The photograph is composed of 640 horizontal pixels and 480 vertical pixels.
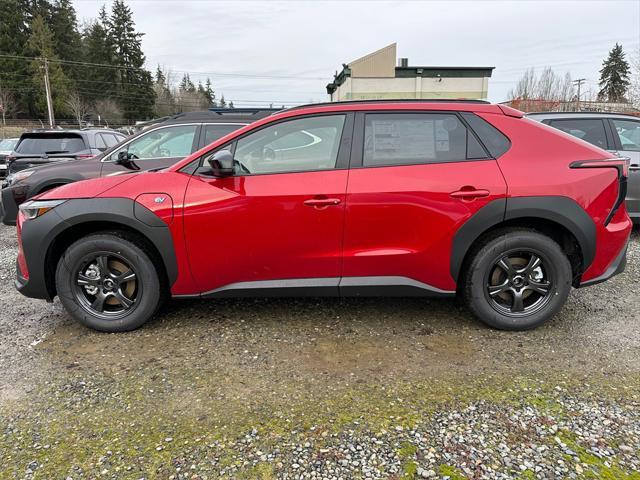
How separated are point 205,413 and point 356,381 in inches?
36.9

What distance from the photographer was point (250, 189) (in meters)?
3.22

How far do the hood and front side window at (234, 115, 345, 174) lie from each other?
96 cm

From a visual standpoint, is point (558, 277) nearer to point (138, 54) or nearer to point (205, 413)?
point (205, 413)

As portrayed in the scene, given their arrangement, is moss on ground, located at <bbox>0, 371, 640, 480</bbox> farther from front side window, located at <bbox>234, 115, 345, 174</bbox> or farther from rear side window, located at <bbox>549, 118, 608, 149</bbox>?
rear side window, located at <bbox>549, 118, 608, 149</bbox>

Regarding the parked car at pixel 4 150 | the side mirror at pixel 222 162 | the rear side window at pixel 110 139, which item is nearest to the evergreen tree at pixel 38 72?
the parked car at pixel 4 150

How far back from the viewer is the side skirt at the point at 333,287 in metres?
3.34

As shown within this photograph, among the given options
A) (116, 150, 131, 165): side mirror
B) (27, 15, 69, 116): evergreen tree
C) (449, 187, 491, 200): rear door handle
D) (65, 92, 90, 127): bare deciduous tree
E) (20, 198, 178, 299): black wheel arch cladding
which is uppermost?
(27, 15, 69, 116): evergreen tree

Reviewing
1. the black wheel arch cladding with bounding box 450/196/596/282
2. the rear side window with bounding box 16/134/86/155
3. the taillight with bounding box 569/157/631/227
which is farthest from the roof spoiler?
the rear side window with bounding box 16/134/86/155

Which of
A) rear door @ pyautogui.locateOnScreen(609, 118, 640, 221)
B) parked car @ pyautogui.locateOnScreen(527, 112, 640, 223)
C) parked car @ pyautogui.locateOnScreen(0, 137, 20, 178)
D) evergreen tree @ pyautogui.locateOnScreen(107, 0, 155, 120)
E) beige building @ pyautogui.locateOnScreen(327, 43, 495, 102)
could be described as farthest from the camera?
evergreen tree @ pyautogui.locateOnScreen(107, 0, 155, 120)

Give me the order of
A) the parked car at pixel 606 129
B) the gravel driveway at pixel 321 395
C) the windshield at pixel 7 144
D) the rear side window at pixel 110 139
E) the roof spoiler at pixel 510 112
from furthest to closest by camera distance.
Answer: the windshield at pixel 7 144 < the rear side window at pixel 110 139 < the parked car at pixel 606 129 < the roof spoiler at pixel 510 112 < the gravel driveway at pixel 321 395

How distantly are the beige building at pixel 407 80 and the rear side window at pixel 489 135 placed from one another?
34.2 m

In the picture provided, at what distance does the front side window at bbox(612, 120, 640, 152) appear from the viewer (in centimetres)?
598

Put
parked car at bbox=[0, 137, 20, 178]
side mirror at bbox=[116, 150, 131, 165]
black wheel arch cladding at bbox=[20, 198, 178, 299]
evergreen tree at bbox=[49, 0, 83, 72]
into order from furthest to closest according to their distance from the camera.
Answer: evergreen tree at bbox=[49, 0, 83, 72], parked car at bbox=[0, 137, 20, 178], side mirror at bbox=[116, 150, 131, 165], black wheel arch cladding at bbox=[20, 198, 178, 299]

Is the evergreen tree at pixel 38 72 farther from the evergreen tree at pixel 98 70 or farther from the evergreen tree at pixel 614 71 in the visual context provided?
the evergreen tree at pixel 614 71
